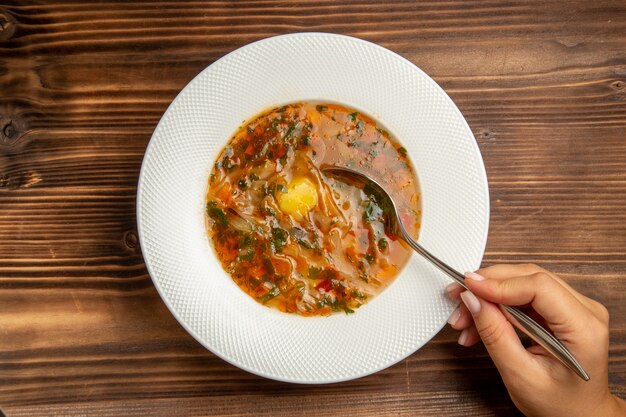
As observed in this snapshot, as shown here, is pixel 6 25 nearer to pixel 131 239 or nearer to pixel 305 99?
pixel 131 239

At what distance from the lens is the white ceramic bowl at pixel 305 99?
259 centimetres

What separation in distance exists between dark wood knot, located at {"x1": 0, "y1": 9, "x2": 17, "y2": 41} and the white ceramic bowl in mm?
1164

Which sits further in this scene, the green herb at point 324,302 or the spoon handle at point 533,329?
the green herb at point 324,302

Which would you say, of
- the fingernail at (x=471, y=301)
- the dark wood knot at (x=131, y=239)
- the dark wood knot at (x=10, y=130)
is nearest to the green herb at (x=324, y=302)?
the fingernail at (x=471, y=301)

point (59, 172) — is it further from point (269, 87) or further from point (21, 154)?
point (269, 87)

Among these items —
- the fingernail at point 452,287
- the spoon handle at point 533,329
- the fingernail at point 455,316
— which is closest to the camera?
the spoon handle at point 533,329

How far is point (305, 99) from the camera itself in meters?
2.69

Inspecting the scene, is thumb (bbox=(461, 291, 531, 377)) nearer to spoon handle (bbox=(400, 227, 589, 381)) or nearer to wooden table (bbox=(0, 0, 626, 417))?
spoon handle (bbox=(400, 227, 589, 381))

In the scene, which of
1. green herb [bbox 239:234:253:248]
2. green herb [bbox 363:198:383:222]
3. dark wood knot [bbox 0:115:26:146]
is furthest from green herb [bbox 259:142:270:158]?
dark wood knot [bbox 0:115:26:146]

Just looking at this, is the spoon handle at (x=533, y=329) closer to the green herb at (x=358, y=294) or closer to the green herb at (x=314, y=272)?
the green herb at (x=358, y=294)

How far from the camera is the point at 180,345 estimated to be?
2.96 metres

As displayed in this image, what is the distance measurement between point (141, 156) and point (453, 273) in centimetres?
177

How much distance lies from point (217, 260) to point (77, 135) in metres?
1.09

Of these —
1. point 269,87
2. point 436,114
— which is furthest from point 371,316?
point 269,87
